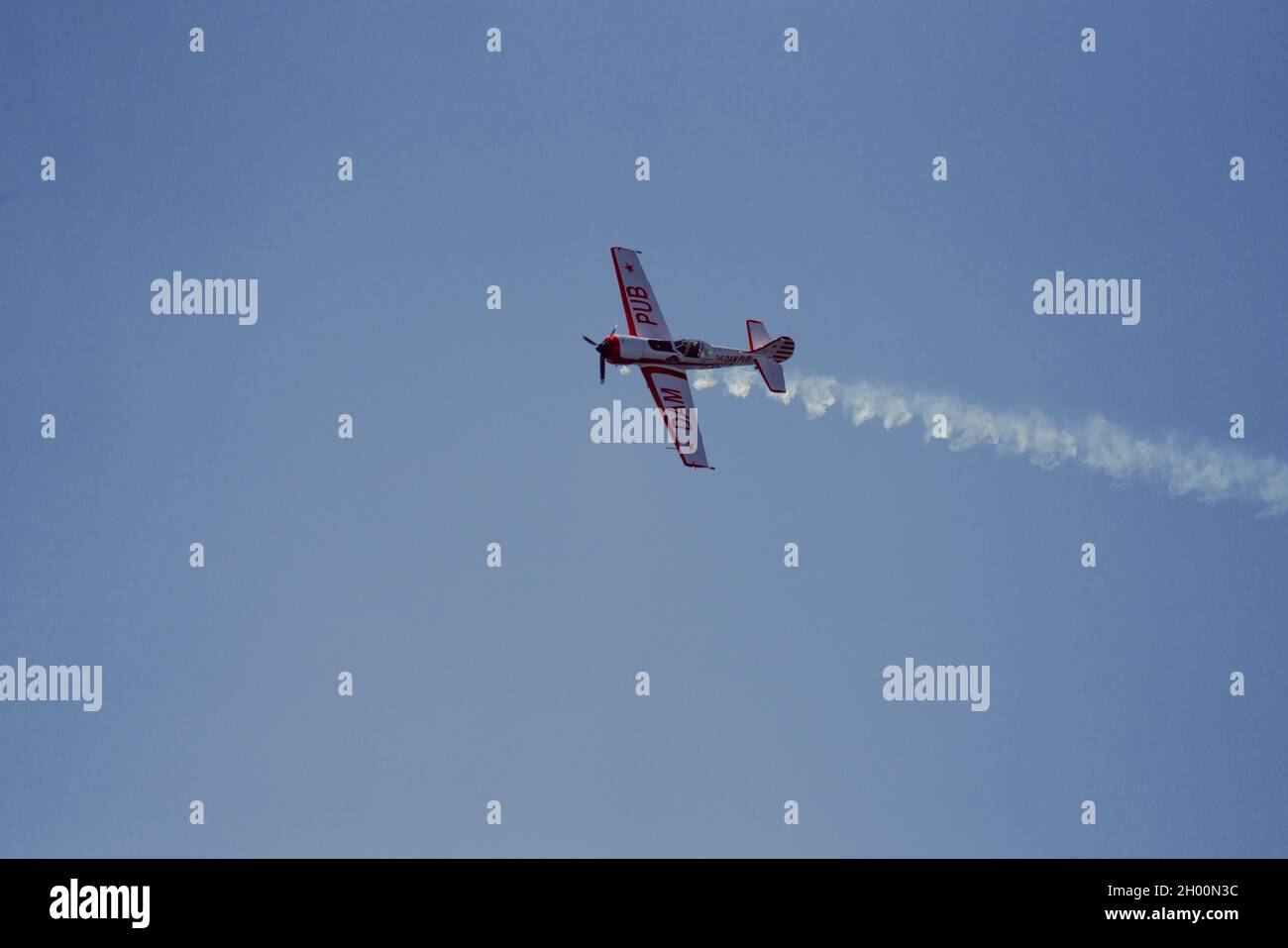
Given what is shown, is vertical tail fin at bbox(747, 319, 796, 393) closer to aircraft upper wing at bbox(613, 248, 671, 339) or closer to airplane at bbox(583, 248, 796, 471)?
airplane at bbox(583, 248, 796, 471)

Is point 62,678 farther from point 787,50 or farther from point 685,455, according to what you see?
point 787,50

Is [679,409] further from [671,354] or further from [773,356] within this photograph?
[773,356]

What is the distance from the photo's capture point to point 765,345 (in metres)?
72.1

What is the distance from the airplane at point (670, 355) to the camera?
67.0 meters

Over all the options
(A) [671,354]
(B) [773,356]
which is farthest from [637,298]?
(B) [773,356]

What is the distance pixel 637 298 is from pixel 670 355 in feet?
11.1

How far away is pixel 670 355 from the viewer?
68750 millimetres

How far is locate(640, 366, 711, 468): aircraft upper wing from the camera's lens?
66000mm

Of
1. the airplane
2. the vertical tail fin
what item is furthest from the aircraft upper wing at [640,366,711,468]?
the vertical tail fin

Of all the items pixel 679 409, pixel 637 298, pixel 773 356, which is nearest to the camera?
pixel 679 409

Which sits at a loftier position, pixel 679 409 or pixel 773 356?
pixel 773 356

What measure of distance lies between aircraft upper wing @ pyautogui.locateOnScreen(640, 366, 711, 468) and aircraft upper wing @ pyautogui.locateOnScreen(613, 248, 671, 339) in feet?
6.51

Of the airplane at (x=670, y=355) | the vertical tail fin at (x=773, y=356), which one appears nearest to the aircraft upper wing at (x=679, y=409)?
the airplane at (x=670, y=355)

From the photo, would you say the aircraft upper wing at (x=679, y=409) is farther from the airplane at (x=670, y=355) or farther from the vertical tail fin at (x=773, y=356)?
the vertical tail fin at (x=773, y=356)
